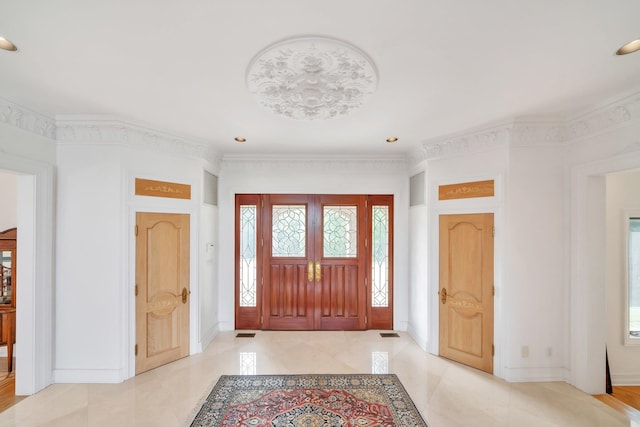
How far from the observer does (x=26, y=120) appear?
2.61 meters

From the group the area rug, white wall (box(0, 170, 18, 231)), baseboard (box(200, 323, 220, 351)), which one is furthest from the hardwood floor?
white wall (box(0, 170, 18, 231))

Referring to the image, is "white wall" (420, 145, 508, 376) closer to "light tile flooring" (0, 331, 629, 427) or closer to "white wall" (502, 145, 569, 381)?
"white wall" (502, 145, 569, 381)

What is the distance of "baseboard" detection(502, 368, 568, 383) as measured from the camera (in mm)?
2934

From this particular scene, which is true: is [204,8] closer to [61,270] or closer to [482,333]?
[61,270]

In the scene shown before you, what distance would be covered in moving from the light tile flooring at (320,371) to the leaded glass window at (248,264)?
0.76 m

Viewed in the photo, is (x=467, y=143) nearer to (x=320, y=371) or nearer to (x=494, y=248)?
(x=494, y=248)

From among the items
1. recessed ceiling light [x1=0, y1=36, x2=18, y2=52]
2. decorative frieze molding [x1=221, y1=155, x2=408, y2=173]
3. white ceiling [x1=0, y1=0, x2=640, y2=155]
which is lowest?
decorative frieze molding [x1=221, y1=155, x2=408, y2=173]

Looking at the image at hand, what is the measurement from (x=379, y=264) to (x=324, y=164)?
70.2 inches

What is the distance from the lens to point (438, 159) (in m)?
3.56

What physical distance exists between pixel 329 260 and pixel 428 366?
188 cm

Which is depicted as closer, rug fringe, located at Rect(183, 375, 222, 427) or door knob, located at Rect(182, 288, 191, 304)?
rug fringe, located at Rect(183, 375, 222, 427)

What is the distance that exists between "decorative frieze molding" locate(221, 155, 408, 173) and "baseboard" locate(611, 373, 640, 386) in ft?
11.8

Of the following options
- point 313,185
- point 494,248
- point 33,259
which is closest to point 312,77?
point 313,185

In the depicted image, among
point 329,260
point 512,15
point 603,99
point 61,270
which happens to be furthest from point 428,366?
point 61,270
